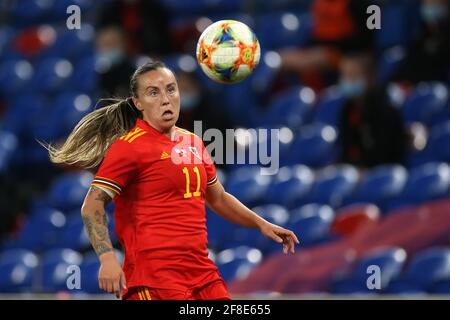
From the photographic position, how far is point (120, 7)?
34.6 feet

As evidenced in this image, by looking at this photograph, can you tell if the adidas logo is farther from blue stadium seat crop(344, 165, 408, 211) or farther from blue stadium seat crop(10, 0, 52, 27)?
blue stadium seat crop(10, 0, 52, 27)

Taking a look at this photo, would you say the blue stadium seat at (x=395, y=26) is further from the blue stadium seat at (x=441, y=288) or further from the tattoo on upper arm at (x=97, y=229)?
the tattoo on upper arm at (x=97, y=229)

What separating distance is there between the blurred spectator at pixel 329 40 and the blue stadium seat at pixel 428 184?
1.48m

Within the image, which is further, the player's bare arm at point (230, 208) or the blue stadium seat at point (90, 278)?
the blue stadium seat at point (90, 278)

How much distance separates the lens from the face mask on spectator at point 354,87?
8859mm

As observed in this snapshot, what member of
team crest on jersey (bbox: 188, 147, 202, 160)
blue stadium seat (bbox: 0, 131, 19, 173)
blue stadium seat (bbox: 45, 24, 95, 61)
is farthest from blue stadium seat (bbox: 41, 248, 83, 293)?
team crest on jersey (bbox: 188, 147, 202, 160)

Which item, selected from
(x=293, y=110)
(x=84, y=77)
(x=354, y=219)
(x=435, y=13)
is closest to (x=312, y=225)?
(x=354, y=219)

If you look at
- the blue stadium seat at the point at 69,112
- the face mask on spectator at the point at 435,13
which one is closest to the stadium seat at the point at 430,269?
the face mask on spectator at the point at 435,13

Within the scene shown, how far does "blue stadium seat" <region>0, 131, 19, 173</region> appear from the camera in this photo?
1097 centimetres

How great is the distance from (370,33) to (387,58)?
0.56m

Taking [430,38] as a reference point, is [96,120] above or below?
below

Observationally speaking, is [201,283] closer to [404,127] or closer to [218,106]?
[404,127]

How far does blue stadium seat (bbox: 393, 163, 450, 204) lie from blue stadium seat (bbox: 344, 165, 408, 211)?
0.09m
